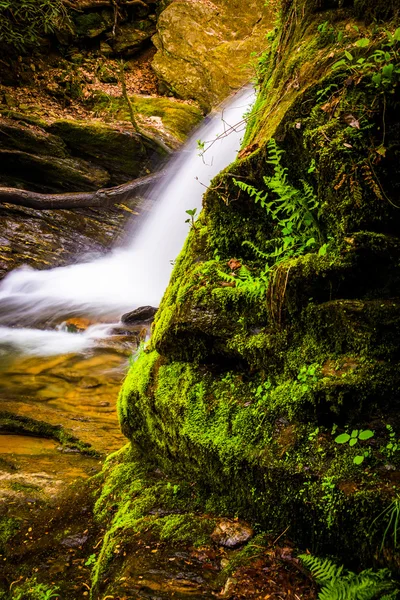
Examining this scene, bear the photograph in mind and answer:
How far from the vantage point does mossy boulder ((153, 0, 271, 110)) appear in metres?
16.7

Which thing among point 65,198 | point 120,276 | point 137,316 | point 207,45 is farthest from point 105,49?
point 137,316

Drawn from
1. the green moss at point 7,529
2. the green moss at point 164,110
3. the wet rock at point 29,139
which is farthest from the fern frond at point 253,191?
the green moss at point 164,110

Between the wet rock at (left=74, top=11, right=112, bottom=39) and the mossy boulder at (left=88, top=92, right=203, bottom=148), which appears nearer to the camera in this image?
the mossy boulder at (left=88, top=92, right=203, bottom=148)

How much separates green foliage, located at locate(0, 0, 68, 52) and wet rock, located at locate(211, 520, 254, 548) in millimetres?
16548

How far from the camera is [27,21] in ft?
48.5

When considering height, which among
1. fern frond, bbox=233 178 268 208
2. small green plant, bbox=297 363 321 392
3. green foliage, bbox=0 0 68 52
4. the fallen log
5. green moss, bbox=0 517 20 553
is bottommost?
green moss, bbox=0 517 20 553

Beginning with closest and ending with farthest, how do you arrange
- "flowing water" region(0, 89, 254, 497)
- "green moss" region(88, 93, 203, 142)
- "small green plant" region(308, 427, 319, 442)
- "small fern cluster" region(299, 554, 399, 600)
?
"small fern cluster" region(299, 554, 399, 600), "small green plant" region(308, 427, 319, 442), "flowing water" region(0, 89, 254, 497), "green moss" region(88, 93, 203, 142)

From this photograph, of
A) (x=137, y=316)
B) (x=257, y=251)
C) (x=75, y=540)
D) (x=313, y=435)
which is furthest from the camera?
(x=137, y=316)

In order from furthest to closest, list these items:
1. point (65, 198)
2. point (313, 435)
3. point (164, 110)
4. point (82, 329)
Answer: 1. point (164, 110)
2. point (65, 198)
3. point (82, 329)
4. point (313, 435)

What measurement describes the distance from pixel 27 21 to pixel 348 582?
61.7 ft

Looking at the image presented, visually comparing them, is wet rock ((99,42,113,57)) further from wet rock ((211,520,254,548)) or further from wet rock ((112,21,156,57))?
wet rock ((211,520,254,548))

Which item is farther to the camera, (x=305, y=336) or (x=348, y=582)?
(x=305, y=336)

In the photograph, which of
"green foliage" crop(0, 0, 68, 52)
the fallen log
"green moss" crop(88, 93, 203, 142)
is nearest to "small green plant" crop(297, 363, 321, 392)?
the fallen log

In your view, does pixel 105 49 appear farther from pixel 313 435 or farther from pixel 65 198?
pixel 313 435
